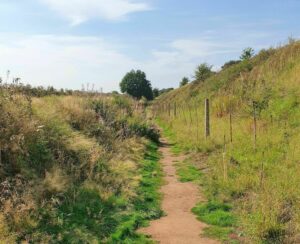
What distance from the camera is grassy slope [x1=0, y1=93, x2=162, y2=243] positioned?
6.96 m

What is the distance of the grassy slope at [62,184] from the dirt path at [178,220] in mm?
287

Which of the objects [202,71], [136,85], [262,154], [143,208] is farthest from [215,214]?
[136,85]

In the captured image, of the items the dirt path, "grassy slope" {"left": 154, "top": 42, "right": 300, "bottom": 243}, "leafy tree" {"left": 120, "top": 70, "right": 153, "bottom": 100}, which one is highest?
"leafy tree" {"left": 120, "top": 70, "right": 153, "bottom": 100}

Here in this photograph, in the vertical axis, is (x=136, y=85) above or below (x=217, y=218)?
above

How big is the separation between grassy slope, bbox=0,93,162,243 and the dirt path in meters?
0.29

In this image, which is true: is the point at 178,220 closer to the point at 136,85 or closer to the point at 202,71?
the point at 202,71

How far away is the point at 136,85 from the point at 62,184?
79.8 m

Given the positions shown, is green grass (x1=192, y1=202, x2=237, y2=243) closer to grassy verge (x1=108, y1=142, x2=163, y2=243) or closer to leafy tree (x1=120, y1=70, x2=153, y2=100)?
grassy verge (x1=108, y1=142, x2=163, y2=243)

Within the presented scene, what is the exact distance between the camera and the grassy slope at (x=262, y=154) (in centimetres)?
708

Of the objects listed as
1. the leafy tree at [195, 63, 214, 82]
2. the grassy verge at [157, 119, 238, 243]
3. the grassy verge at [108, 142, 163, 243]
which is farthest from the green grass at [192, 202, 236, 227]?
the leafy tree at [195, 63, 214, 82]

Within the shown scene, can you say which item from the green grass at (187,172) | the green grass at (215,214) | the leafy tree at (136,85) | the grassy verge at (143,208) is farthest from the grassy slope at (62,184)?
the leafy tree at (136,85)

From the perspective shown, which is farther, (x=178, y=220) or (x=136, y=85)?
(x=136, y=85)

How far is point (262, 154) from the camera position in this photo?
11562 millimetres

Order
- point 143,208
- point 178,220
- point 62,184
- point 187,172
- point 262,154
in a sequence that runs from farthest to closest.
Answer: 1. point 187,172
2. point 262,154
3. point 143,208
4. point 62,184
5. point 178,220
